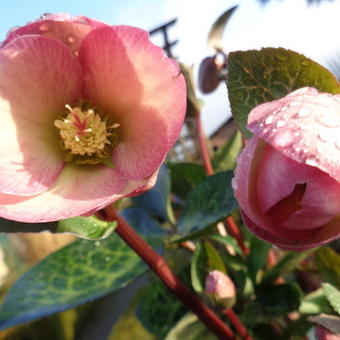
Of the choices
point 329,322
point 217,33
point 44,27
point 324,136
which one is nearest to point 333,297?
point 329,322

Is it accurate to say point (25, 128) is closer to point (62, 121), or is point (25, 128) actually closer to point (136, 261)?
point (62, 121)

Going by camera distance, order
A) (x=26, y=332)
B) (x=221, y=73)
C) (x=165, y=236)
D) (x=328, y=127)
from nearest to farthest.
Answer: (x=328, y=127) < (x=165, y=236) < (x=221, y=73) < (x=26, y=332)

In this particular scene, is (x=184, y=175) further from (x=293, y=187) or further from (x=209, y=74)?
(x=293, y=187)

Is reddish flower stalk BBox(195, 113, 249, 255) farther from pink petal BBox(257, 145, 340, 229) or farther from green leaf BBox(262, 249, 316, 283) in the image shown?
pink petal BBox(257, 145, 340, 229)

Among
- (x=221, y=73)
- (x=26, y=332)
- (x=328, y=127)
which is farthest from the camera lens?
(x=26, y=332)

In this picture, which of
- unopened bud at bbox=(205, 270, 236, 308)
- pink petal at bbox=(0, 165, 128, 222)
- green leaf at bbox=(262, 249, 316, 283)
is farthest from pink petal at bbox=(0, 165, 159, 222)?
green leaf at bbox=(262, 249, 316, 283)

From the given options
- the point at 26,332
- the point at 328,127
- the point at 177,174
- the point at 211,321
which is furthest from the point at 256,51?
the point at 26,332
